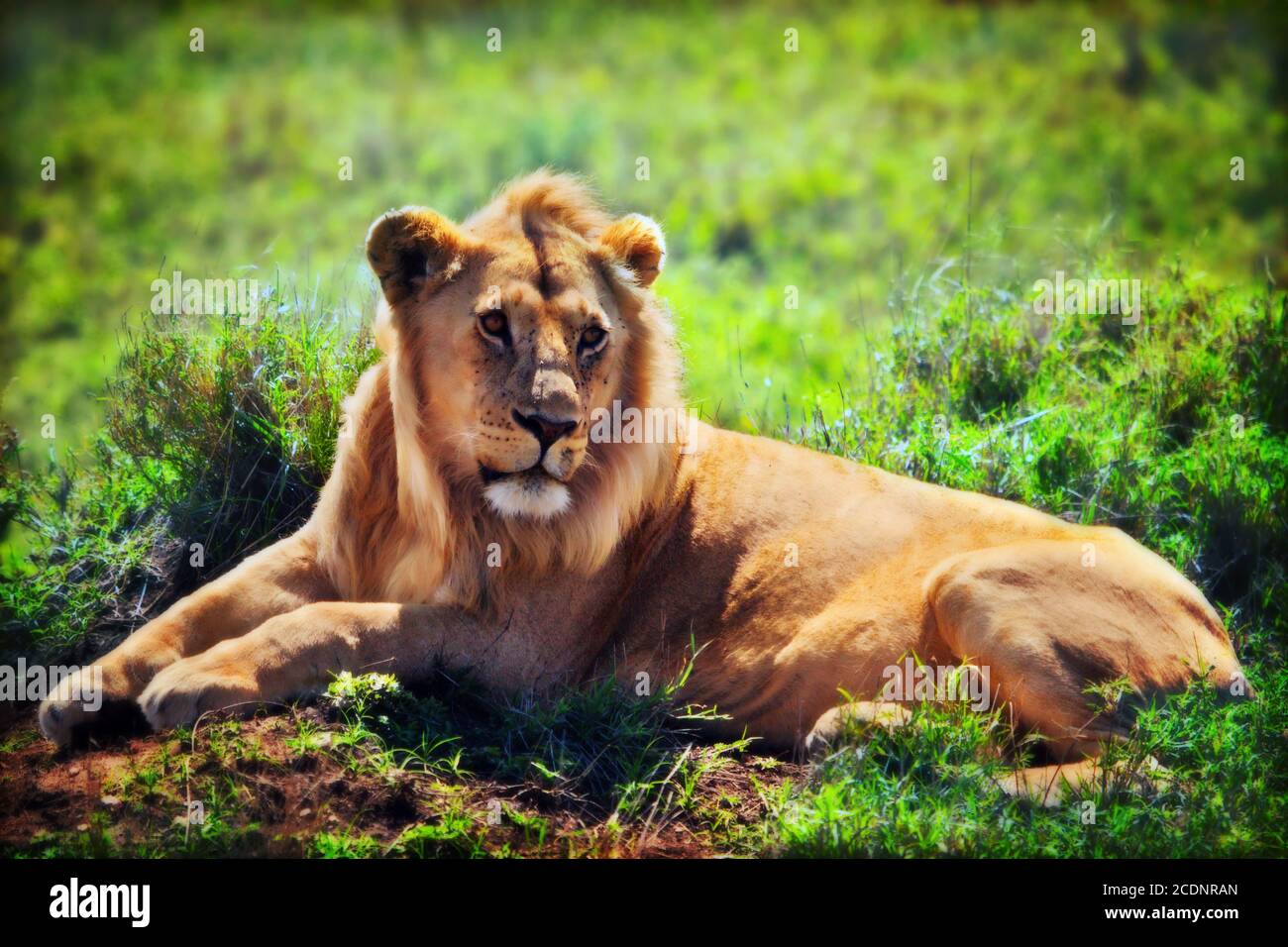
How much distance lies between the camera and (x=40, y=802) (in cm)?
405

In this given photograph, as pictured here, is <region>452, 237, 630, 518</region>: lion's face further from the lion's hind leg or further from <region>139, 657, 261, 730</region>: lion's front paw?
the lion's hind leg

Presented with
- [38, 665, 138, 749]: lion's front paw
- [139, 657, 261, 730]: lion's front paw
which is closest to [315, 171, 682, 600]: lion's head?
[139, 657, 261, 730]: lion's front paw

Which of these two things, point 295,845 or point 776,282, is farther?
point 776,282

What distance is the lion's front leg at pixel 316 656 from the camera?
4121 millimetres

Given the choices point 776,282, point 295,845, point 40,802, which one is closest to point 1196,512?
point 295,845

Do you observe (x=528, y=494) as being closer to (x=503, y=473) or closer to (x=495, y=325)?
(x=503, y=473)

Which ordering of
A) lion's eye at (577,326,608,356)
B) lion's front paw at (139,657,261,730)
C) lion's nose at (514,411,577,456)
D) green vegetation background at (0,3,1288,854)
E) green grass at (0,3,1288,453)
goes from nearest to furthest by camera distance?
lion's front paw at (139,657,261,730) → lion's nose at (514,411,577,456) → lion's eye at (577,326,608,356) → green vegetation background at (0,3,1288,854) → green grass at (0,3,1288,453)

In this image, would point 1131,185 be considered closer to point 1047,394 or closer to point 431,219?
point 1047,394

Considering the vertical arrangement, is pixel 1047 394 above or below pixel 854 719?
above

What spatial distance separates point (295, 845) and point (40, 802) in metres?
0.74

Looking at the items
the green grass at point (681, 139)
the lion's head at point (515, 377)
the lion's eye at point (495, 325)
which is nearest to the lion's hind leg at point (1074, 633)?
the lion's head at point (515, 377)

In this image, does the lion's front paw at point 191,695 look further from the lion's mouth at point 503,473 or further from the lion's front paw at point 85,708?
the lion's mouth at point 503,473

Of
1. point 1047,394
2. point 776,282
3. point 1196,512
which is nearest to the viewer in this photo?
point 1196,512

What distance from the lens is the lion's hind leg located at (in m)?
A: 4.41
